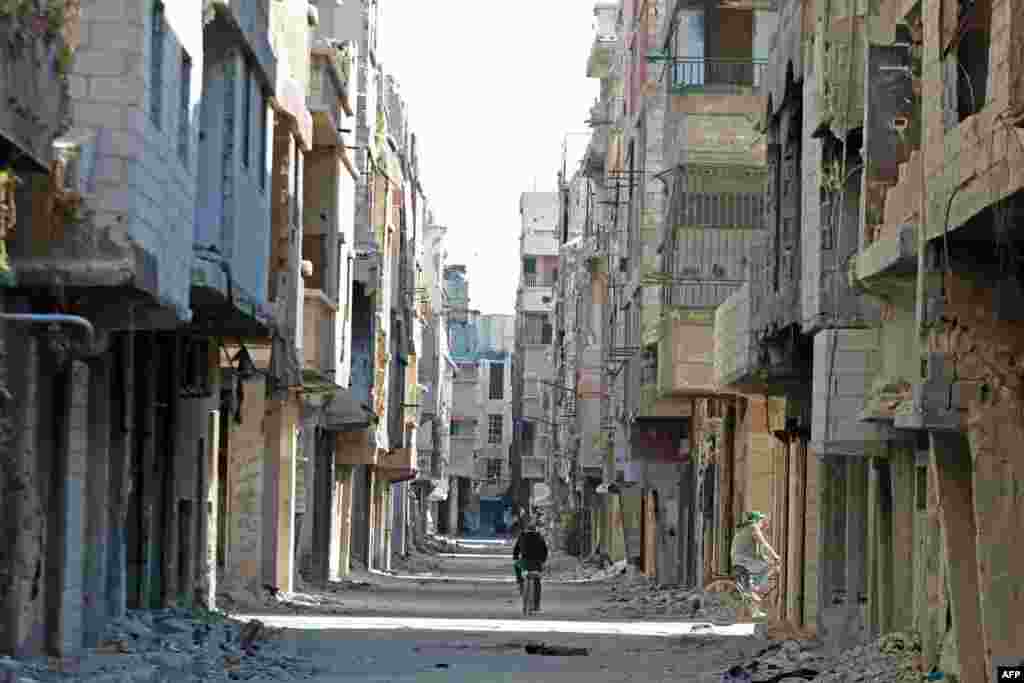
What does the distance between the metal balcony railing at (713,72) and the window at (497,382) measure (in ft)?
364

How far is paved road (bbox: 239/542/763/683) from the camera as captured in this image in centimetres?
2495

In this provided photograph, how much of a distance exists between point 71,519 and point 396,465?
4692 cm

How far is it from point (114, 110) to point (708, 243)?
70.4ft

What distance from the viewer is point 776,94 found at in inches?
1227

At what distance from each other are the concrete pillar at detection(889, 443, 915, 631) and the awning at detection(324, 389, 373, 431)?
887 inches

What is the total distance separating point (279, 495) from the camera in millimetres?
39844

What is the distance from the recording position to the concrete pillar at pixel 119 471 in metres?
24.7

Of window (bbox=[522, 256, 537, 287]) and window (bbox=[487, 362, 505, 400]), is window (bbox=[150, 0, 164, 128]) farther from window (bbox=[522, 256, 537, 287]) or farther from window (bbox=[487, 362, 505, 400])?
window (bbox=[487, 362, 505, 400])

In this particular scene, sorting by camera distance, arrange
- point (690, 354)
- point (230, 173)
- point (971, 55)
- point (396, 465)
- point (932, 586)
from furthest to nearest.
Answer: point (396, 465) → point (690, 354) → point (230, 173) → point (932, 586) → point (971, 55)

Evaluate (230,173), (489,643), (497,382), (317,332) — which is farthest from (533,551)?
(497,382)

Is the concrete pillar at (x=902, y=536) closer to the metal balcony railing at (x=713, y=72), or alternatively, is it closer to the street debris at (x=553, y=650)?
the street debris at (x=553, y=650)

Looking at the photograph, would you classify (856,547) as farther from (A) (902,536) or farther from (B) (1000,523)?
(B) (1000,523)

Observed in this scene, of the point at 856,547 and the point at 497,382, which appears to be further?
the point at 497,382

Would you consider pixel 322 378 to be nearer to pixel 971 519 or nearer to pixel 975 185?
pixel 971 519
